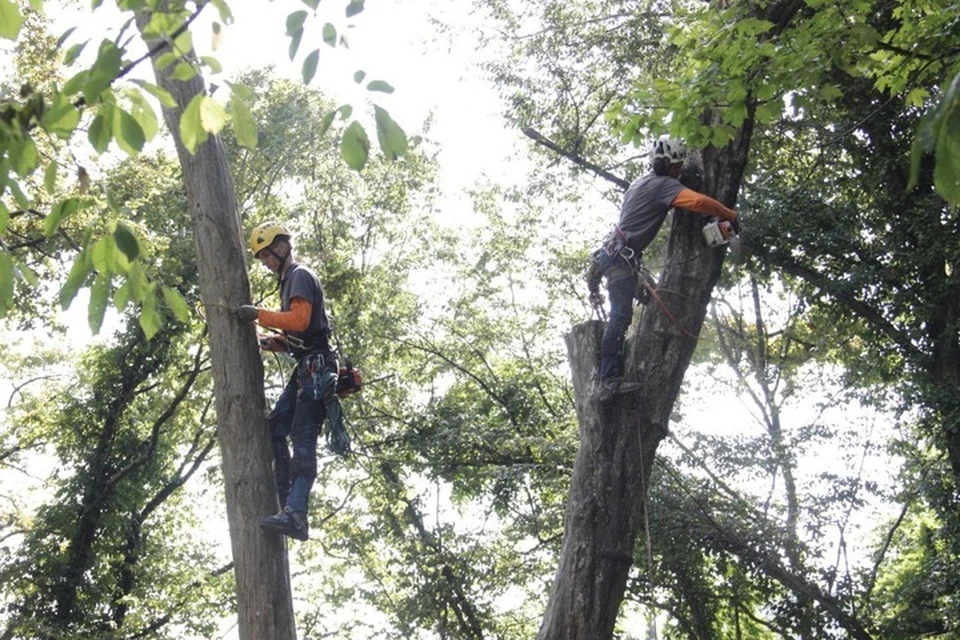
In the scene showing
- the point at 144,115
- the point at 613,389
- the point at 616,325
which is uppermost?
the point at 616,325

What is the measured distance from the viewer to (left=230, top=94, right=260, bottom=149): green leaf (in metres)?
2.25

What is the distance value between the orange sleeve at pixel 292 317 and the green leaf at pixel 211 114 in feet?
7.10

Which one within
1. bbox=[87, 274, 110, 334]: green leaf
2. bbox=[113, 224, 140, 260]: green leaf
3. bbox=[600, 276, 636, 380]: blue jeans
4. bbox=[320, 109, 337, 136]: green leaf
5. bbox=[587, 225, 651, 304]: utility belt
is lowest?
bbox=[87, 274, 110, 334]: green leaf

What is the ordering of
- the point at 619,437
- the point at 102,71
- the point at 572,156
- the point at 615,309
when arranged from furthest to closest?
the point at 572,156 → the point at 615,309 → the point at 619,437 → the point at 102,71

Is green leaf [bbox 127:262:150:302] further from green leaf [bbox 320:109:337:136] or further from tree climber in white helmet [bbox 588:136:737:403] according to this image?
tree climber in white helmet [bbox 588:136:737:403]

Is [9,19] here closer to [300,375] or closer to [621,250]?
[300,375]

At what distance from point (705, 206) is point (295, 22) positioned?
3257 millimetres

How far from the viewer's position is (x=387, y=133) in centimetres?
216

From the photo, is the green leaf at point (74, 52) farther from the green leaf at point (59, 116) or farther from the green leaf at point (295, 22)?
the green leaf at point (295, 22)

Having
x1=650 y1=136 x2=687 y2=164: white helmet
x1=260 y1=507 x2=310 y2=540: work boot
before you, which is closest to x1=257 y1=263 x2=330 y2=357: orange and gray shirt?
x1=260 y1=507 x2=310 y2=540: work boot

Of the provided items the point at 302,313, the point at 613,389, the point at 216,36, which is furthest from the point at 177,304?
the point at 613,389

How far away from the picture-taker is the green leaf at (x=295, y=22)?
218cm

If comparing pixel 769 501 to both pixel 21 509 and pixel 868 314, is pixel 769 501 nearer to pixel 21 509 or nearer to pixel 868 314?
pixel 868 314

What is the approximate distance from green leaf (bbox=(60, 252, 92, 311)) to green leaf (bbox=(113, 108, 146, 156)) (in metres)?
0.24
